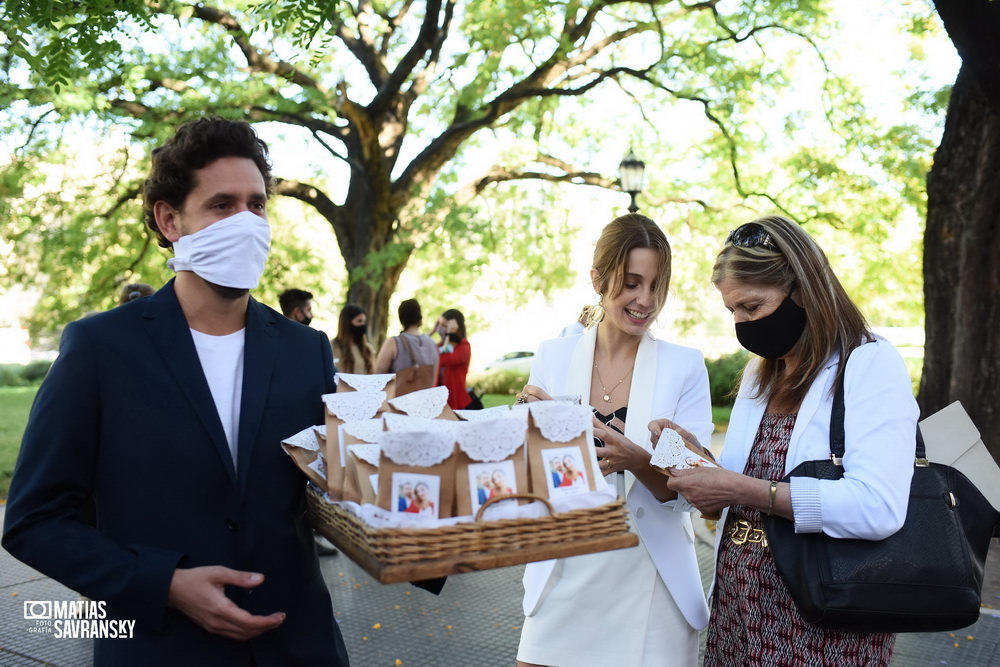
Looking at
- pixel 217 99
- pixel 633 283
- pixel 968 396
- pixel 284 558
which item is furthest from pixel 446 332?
pixel 284 558

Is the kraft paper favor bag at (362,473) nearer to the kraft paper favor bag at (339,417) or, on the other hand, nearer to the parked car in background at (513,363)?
the kraft paper favor bag at (339,417)

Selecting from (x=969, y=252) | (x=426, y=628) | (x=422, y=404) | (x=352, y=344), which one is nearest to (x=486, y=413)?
(x=422, y=404)

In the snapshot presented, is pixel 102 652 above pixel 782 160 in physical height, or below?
below

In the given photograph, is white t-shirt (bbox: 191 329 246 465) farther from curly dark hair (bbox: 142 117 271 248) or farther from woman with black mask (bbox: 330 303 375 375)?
woman with black mask (bbox: 330 303 375 375)

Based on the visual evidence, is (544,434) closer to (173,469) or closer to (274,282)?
(173,469)

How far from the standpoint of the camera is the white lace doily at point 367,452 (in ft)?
Answer: 6.25

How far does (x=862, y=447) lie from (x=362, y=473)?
1326mm

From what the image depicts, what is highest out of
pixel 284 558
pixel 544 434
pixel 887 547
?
pixel 544 434

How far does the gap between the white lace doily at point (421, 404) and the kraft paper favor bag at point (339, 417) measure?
0.05 m

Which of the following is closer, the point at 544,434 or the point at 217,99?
the point at 544,434

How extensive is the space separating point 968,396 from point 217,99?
10.5 meters

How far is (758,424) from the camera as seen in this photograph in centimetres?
264

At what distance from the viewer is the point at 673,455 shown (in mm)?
2432

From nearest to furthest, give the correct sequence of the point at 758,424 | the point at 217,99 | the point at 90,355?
the point at 90,355
the point at 758,424
the point at 217,99
